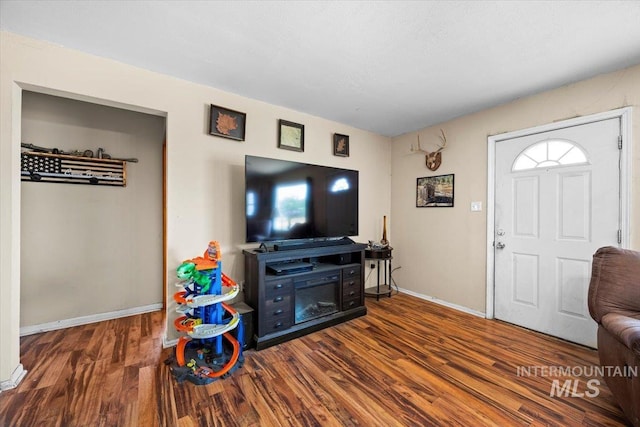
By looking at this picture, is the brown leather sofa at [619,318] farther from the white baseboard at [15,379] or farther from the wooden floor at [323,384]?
the white baseboard at [15,379]

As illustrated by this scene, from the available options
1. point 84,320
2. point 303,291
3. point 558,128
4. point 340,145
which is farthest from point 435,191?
point 84,320

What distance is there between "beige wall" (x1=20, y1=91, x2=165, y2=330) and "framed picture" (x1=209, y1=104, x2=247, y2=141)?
1167mm

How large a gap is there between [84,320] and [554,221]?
4.90 m

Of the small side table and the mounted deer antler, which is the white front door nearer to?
the mounted deer antler

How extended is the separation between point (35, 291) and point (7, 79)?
1.97 meters

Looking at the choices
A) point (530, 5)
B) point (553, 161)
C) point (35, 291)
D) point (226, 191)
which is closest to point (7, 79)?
point (226, 191)

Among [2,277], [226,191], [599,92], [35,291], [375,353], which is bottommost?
[375,353]

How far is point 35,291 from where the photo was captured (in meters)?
2.44

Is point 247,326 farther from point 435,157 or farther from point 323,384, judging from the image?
point 435,157

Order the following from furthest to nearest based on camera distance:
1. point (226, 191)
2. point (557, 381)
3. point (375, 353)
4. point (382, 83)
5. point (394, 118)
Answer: point (394, 118), point (226, 191), point (382, 83), point (375, 353), point (557, 381)

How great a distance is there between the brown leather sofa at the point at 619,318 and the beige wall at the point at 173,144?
2640mm

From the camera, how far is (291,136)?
9.62ft

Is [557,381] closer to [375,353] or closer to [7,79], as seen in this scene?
[375,353]

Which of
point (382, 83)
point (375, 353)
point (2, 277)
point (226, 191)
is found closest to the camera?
point (2, 277)
